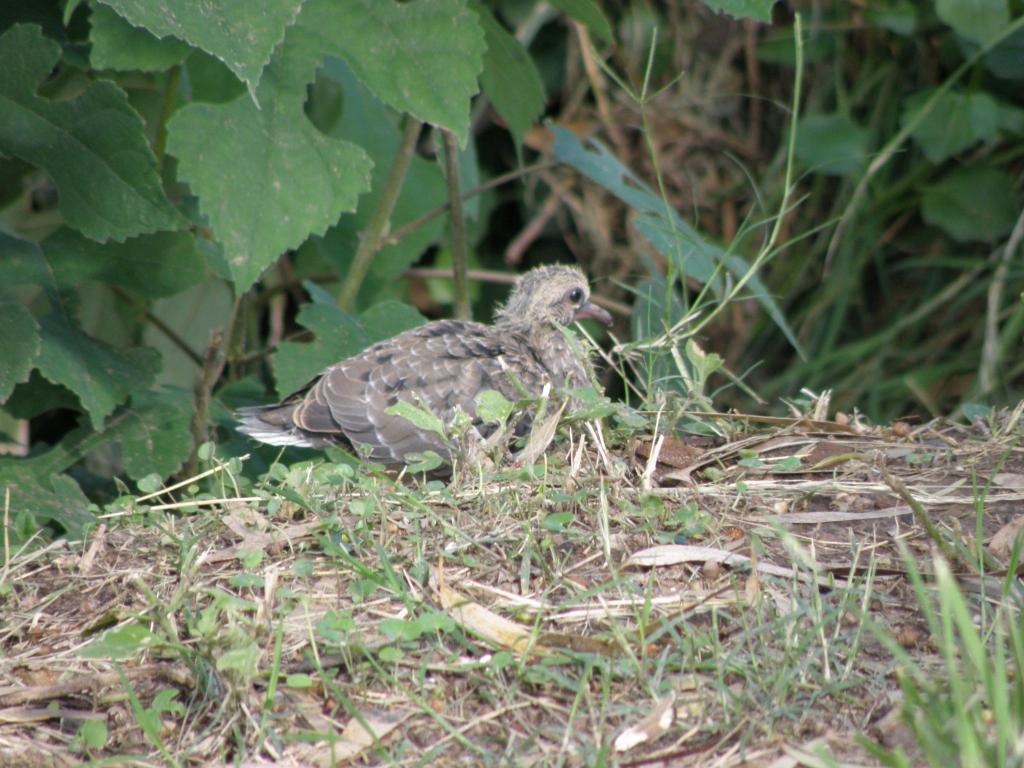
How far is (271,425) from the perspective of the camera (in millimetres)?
4559

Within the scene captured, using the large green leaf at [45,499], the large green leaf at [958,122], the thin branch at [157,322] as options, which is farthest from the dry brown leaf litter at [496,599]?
the large green leaf at [958,122]

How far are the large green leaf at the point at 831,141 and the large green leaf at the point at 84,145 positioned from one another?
13.1 feet

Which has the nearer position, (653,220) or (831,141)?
(653,220)

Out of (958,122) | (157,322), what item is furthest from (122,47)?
(958,122)

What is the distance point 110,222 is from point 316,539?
1.39m

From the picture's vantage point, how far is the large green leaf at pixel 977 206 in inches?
265

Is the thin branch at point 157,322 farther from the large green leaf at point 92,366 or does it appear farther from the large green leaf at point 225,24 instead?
the large green leaf at point 225,24

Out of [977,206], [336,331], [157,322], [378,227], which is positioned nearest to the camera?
[336,331]

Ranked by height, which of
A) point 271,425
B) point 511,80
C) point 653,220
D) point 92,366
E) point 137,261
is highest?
point 511,80

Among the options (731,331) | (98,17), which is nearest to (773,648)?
(98,17)

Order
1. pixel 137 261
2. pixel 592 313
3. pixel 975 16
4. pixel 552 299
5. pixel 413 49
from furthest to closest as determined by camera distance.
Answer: pixel 975 16
pixel 592 313
pixel 552 299
pixel 137 261
pixel 413 49

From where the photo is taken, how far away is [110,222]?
150 inches

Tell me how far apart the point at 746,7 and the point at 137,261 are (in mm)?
2154

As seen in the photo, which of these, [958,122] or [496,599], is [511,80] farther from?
[958,122]
